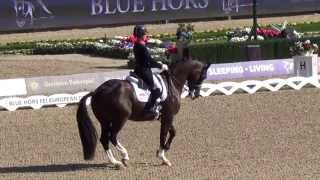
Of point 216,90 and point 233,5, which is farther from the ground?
point 233,5

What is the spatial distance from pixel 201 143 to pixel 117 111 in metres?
2.68

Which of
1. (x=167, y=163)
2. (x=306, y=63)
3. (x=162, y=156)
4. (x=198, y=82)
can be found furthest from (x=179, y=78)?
(x=306, y=63)

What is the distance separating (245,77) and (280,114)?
832 cm

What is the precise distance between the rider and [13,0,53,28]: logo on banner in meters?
49.5

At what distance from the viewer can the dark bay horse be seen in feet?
43.2

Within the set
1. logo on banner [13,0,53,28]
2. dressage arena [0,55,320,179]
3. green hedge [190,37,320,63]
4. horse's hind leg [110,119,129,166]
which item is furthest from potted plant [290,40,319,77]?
logo on banner [13,0,53,28]

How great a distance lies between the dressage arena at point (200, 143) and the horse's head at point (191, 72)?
113 centimetres

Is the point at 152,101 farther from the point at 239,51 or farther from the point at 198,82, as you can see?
Result: the point at 239,51

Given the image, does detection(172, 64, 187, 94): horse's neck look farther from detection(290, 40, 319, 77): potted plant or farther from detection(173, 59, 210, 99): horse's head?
detection(290, 40, 319, 77): potted plant

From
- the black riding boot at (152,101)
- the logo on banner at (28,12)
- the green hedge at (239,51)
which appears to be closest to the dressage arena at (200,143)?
the black riding boot at (152,101)

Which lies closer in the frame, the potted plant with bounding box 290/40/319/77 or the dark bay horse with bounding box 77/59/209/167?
the dark bay horse with bounding box 77/59/209/167

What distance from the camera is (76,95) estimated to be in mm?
22734

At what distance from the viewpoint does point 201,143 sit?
50.5ft

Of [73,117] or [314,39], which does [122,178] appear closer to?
[73,117]
